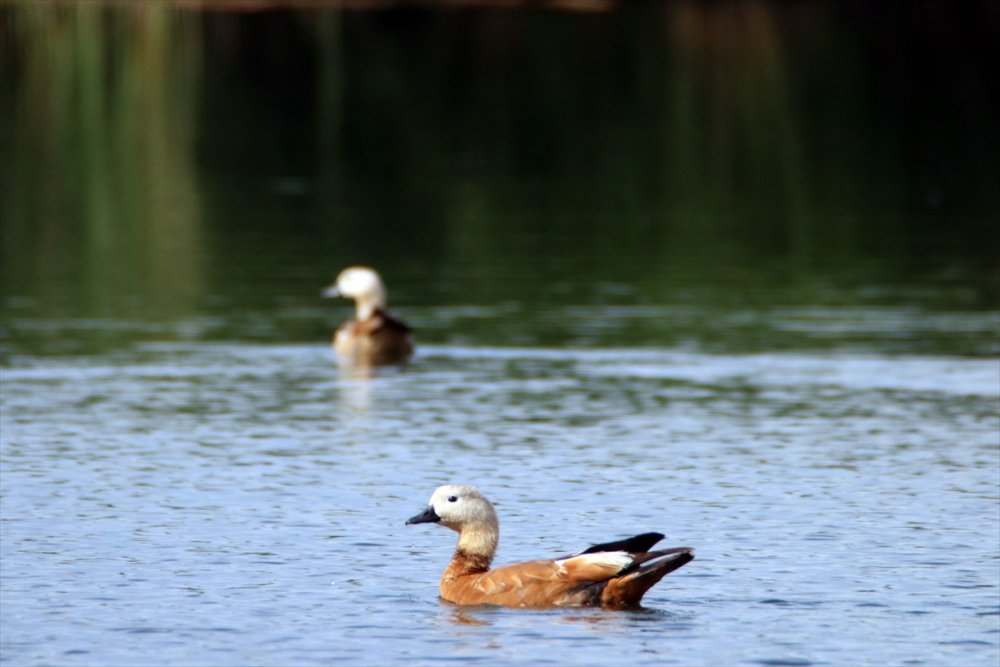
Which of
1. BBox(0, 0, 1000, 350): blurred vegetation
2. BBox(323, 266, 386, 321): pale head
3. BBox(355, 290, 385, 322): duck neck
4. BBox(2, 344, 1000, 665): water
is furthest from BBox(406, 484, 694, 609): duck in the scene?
BBox(0, 0, 1000, 350): blurred vegetation

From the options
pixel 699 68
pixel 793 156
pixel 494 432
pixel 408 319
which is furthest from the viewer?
pixel 699 68

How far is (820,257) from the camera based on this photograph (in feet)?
97.1

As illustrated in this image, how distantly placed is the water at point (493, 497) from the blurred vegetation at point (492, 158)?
4995mm

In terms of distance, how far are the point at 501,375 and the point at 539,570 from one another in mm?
9080

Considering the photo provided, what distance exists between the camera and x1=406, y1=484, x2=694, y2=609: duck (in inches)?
457

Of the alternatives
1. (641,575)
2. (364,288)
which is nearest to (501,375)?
(364,288)

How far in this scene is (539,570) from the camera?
11875mm

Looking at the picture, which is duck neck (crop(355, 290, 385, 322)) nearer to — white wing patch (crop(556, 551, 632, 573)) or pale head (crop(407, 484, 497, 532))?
pale head (crop(407, 484, 497, 532))

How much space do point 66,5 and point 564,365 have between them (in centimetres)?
5142

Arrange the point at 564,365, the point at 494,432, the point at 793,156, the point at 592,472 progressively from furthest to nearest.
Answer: the point at 793,156 < the point at 564,365 < the point at 494,432 < the point at 592,472

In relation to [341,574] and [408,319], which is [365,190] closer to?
[408,319]

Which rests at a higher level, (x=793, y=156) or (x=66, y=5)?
(x=66, y=5)

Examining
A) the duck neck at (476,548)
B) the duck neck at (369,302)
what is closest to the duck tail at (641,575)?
the duck neck at (476,548)

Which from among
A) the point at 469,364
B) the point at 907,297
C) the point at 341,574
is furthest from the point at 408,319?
the point at 341,574
